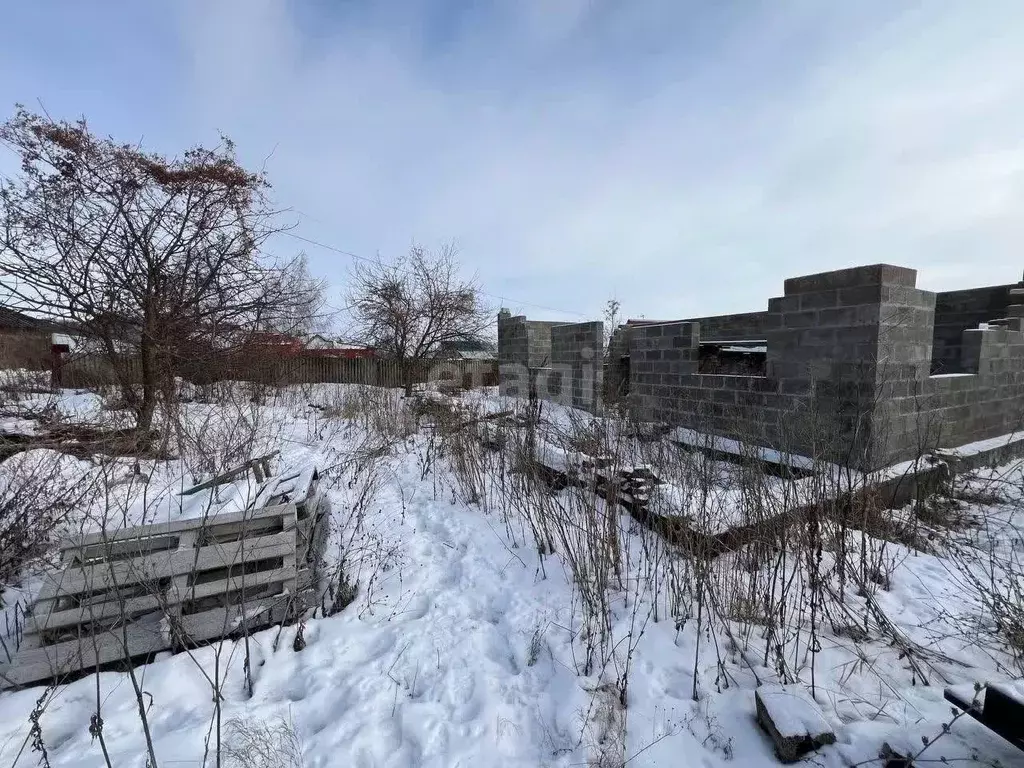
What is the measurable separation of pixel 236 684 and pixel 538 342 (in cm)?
958

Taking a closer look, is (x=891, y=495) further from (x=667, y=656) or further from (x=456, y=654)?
(x=456, y=654)

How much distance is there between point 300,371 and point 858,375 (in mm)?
12133

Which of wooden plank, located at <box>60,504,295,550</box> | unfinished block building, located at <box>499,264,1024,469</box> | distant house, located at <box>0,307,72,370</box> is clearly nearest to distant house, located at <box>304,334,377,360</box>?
distant house, located at <box>0,307,72,370</box>

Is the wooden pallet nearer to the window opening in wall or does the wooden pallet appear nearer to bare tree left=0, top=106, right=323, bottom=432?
bare tree left=0, top=106, right=323, bottom=432

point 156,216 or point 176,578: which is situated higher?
point 156,216

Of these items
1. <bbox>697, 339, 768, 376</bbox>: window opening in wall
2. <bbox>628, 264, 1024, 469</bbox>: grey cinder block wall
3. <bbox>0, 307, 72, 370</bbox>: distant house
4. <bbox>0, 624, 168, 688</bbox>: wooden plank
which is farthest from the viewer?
<bbox>697, 339, 768, 376</bbox>: window opening in wall

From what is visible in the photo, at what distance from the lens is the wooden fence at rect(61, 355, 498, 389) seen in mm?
6113

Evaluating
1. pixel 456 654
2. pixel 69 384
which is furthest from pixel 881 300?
pixel 69 384

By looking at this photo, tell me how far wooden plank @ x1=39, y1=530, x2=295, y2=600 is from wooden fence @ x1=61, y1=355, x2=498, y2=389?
443 cm

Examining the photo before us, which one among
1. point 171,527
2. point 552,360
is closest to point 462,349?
point 552,360

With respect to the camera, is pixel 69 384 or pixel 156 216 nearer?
pixel 156 216

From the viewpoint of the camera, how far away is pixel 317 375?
13.8 m

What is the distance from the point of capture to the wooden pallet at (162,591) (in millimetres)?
1981

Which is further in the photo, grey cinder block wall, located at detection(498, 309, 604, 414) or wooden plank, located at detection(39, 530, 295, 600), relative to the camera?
grey cinder block wall, located at detection(498, 309, 604, 414)
